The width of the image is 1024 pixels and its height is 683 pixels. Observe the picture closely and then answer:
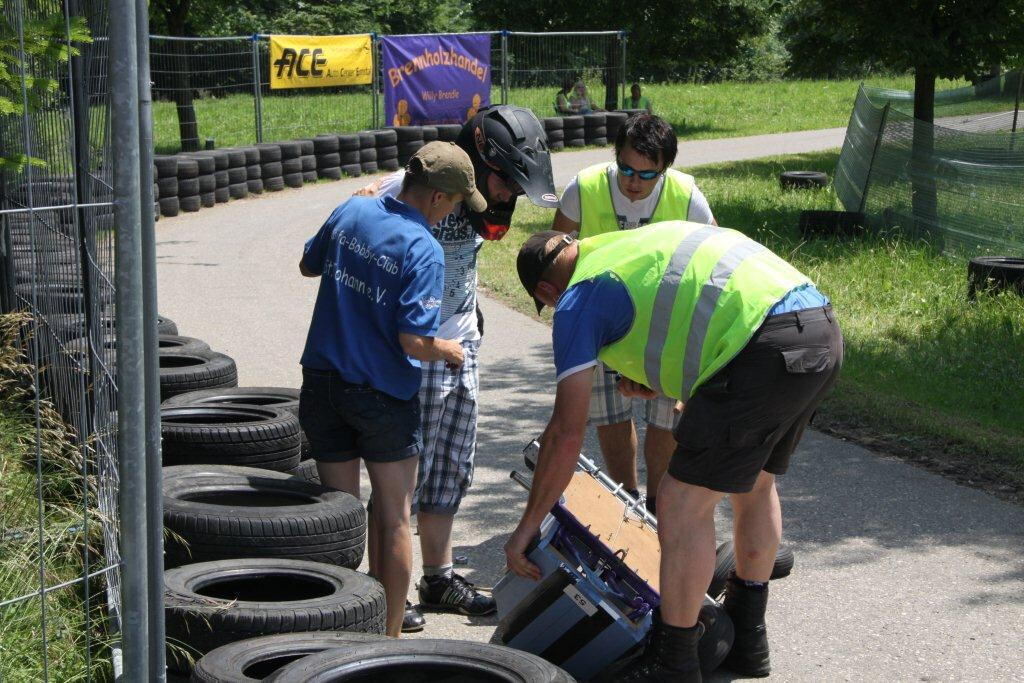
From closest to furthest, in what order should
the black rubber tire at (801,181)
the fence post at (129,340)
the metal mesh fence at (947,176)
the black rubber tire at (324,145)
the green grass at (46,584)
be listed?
the fence post at (129,340) → the green grass at (46,584) → the metal mesh fence at (947,176) → the black rubber tire at (801,181) → the black rubber tire at (324,145)

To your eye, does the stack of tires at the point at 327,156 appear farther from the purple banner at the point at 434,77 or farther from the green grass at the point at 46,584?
the green grass at the point at 46,584

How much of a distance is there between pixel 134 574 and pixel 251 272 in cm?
980

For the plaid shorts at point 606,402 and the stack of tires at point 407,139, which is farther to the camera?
the stack of tires at point 407,139

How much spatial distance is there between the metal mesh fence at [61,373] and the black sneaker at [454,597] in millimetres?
1257

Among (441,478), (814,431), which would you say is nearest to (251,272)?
(814,431)

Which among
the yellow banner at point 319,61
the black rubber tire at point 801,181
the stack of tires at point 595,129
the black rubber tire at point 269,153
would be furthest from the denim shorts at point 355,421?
the stack of tires at point 595,129

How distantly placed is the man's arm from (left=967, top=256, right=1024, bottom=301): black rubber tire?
286 inches

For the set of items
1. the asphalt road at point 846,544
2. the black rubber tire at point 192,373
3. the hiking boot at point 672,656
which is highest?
the black rubber tire at point 192,373

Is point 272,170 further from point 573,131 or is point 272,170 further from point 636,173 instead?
point 636,173

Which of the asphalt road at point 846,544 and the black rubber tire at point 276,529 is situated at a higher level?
the black rubber tire at point 276,529

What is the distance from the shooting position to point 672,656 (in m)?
3.90

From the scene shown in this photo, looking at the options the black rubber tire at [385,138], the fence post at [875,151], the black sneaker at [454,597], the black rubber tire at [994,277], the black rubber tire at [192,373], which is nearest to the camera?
the black sneaker at [454,597]

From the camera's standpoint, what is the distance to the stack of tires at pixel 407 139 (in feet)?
67.1

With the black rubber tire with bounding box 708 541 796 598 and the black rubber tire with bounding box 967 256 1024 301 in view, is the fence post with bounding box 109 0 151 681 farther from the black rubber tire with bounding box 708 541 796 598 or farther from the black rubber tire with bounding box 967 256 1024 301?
the black rubber tire with bounding box 967 256 1024 301
